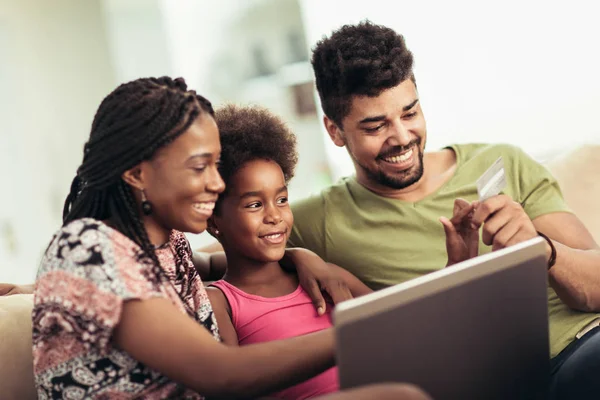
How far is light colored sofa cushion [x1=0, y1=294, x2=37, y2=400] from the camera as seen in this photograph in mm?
1469

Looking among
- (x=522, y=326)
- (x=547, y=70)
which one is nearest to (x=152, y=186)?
(x=522, y=326)

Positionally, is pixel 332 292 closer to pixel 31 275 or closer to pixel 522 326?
pixel 522 326

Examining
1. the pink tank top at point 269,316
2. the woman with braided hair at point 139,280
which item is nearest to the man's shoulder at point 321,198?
the pink tank top at point 269,316

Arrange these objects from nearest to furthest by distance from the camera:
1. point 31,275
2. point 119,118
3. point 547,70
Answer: point 119,118, point 547,70, point 31,275

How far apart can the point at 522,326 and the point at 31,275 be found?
3.35 m

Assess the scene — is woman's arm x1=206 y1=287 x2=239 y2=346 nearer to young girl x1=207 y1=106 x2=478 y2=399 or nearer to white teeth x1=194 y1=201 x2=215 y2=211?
young girl x1=207 y1=106 x2=478 y2=399

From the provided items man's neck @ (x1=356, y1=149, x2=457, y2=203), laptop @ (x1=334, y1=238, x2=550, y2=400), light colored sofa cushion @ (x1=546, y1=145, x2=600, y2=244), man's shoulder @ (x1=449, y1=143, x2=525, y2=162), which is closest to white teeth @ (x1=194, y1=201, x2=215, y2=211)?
laptop @ (x1=334, y1=238, x2=550, y2=400)

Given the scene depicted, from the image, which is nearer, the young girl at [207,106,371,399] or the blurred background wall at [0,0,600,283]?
the young girl at [207,106,371,399]

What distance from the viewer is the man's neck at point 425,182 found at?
1854 millimetres

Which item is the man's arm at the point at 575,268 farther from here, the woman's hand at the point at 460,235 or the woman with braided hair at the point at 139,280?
the woman with braided hair at the point at 139,280

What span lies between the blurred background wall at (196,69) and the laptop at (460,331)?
6.76ft

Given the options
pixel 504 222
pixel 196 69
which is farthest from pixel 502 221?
pixel 196 69

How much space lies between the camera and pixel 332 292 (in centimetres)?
153

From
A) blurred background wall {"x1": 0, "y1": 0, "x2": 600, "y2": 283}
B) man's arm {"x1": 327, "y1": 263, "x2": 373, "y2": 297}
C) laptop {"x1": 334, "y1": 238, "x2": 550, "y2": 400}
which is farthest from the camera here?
blurred background wall {"x1": 0, "y1": 0, "x2": 600, "y2": 283}
